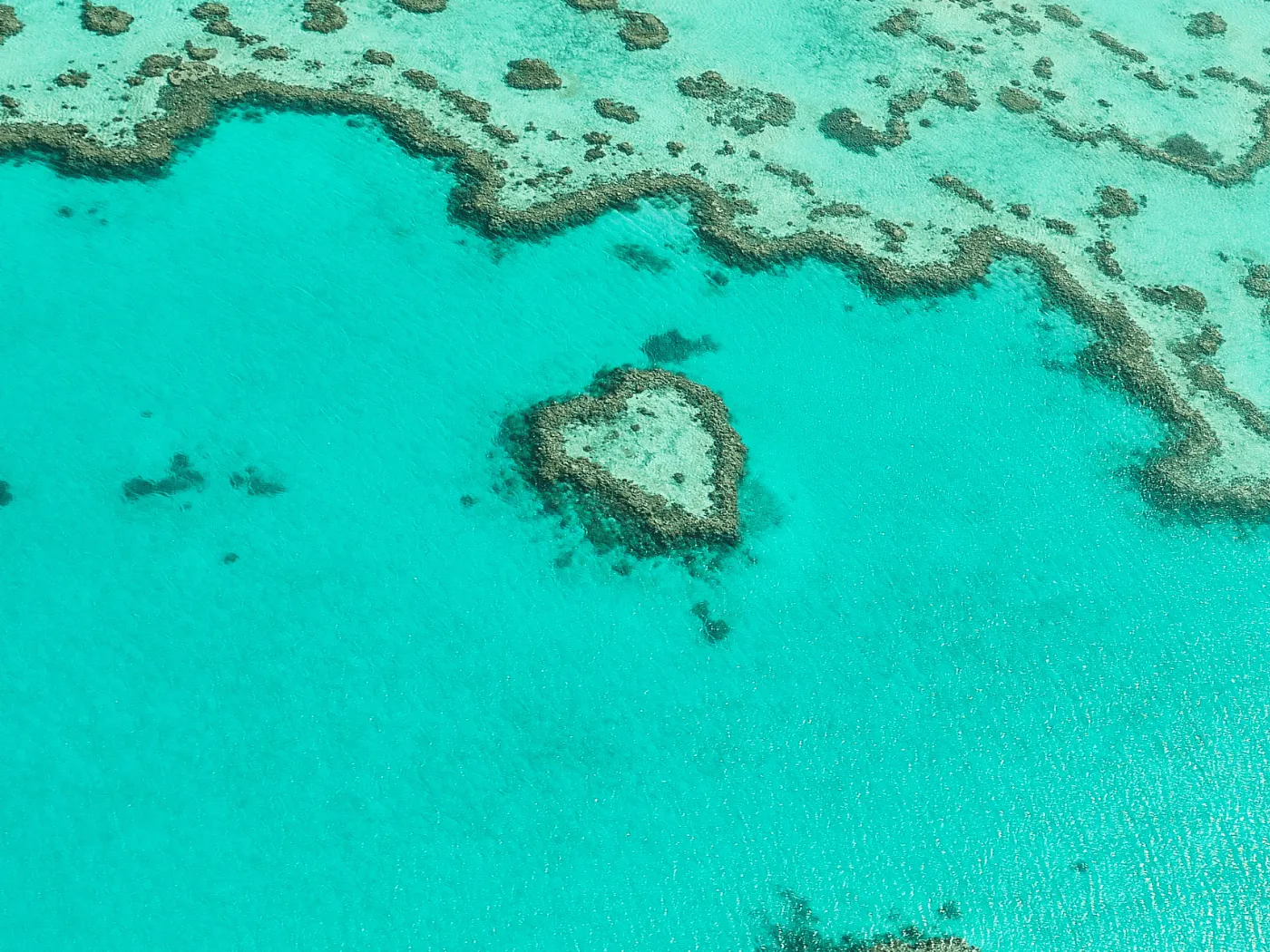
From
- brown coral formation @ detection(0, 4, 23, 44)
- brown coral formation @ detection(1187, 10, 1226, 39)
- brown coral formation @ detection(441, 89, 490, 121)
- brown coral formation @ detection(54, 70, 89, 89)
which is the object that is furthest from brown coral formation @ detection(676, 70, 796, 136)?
brown coral formation @ detection(0, 4, 23, 44)

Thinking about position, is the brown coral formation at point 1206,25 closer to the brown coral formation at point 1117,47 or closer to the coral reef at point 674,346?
the brown coral formation at point 1117,47

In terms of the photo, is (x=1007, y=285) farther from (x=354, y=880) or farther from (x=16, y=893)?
(x=16, y=893)

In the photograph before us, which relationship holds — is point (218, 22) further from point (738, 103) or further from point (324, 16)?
point (738, 103)

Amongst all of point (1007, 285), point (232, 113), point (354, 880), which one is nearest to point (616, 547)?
point (354, 880)

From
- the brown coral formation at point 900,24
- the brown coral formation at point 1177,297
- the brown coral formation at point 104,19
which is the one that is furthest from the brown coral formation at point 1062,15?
the brown coral formation at point 104,19

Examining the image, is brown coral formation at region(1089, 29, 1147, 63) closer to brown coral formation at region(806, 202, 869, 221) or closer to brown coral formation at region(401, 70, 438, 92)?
brown coral formation at region(806, 202, 869, 221)

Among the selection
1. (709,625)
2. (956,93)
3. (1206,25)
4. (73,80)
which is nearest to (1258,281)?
(956,93)

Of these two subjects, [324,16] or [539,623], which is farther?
[324,16]
